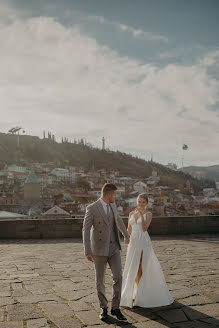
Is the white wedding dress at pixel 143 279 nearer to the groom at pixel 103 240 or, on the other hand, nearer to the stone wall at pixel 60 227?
the groom at pixel 103 240

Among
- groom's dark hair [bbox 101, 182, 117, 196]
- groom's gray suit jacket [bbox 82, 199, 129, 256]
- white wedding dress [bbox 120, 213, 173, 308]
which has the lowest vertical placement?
white wedding dress [bbox 120, 213, 173, 308]

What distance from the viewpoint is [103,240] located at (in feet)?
13.3

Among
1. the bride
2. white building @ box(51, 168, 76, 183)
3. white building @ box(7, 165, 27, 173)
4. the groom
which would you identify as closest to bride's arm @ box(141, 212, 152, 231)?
the bride

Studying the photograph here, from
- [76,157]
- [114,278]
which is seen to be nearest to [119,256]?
[114,278]

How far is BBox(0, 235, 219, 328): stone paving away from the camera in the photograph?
147 inches

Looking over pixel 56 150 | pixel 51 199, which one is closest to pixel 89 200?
pixel 51 199

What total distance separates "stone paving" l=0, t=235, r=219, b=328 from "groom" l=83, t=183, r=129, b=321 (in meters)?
0.33

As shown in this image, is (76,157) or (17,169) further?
(76,157)

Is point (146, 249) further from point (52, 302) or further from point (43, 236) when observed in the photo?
point (43, 236)

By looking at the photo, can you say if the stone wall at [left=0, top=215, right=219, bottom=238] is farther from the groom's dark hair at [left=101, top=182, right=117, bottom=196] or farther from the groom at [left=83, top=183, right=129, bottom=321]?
the groom's dark hair at [left=101, top=182, right=117, bottom=196]

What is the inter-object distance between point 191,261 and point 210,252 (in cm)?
133

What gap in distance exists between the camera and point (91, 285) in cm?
517

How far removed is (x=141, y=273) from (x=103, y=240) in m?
0.79

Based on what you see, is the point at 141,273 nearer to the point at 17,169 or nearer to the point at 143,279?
the point at 143,279
